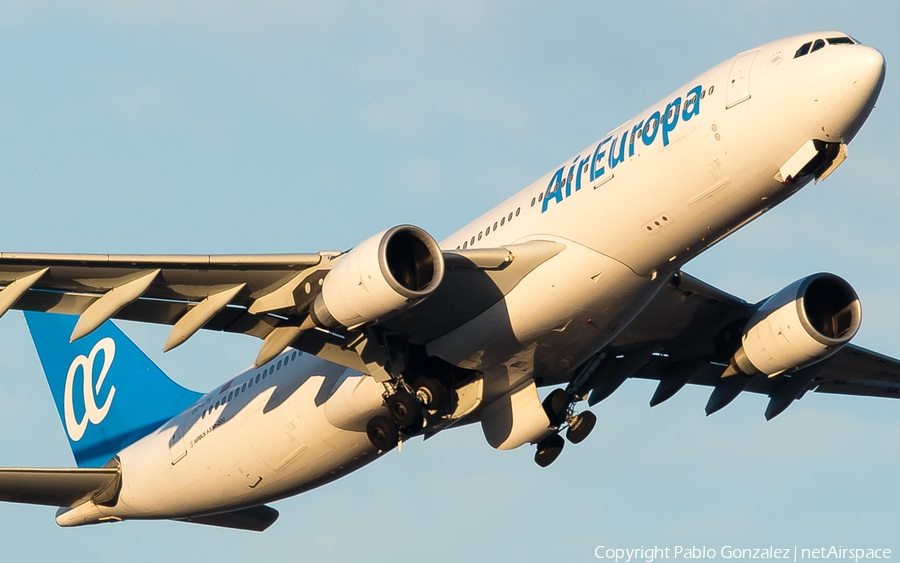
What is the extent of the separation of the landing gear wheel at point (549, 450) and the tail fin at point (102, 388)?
8.66 m

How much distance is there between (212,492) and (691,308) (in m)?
11.3

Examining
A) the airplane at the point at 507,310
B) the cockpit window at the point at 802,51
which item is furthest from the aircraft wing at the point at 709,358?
the cockpit window at the point at 802,51

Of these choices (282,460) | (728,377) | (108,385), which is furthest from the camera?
(108,385)

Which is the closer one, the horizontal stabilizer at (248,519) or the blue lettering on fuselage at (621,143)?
the blue lettering on fuselage at (621,143)

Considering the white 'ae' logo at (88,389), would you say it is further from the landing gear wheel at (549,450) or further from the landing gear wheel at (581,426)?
the landing gear wheel at (581,426)

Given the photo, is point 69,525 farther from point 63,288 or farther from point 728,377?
point 728,377

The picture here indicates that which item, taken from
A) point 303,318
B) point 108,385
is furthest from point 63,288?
point 108,385

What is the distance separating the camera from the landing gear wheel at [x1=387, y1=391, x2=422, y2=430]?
70.9ft

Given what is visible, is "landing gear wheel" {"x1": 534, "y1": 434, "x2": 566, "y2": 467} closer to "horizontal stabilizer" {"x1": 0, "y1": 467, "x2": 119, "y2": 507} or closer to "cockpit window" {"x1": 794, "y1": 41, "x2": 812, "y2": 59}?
"horizontal stabilizer" {"x1": 0, "y1": 467, "x2": 119, "y2": 507}

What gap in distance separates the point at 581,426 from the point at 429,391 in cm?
438

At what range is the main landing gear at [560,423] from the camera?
24.2 m

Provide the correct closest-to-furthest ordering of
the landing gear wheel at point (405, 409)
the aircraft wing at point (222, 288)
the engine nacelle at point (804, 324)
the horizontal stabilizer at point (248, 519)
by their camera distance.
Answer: the aircraft wing at point (222, 288)
the landing gear wheel at point (405, 409)
the engine nacelle at point (804, 324)
the horizontal stabilizer at point (248, 519)

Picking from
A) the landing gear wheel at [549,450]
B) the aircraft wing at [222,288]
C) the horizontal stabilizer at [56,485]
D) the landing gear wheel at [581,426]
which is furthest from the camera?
the landing gear wheel at [549,450]

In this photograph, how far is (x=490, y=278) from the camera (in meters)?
20.4
